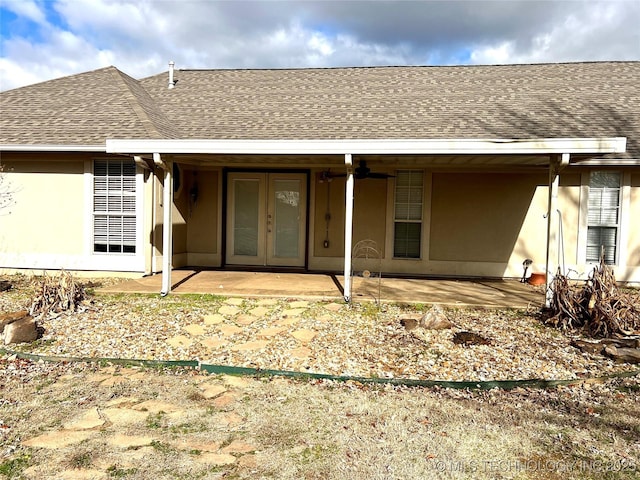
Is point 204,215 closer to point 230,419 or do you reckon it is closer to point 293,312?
point 293,312

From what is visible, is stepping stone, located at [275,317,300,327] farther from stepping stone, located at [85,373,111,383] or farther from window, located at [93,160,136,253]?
window, located at [93,160,136,253]

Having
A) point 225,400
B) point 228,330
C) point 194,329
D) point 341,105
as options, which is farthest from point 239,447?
point 341,105

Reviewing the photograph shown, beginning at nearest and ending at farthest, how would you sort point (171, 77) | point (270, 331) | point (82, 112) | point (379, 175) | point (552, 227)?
1. point (270, 331)
2. point (552, 227)
3. point (379, 175)
4. point (82, 112)
5. point (171, 77)

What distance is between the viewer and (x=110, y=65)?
11703 mm

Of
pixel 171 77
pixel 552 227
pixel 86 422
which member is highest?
pixel 171 77

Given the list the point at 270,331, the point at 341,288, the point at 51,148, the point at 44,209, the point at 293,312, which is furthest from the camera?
the point at 44,209

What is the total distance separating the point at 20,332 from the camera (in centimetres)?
482

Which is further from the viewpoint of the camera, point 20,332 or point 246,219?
point 246,219

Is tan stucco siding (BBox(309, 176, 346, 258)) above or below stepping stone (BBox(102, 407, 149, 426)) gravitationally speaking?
above

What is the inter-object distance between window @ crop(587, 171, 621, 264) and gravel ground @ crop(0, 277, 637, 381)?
413 cm

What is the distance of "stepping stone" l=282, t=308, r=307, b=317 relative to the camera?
5.91 meters

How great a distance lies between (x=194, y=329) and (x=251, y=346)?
0.95 meters

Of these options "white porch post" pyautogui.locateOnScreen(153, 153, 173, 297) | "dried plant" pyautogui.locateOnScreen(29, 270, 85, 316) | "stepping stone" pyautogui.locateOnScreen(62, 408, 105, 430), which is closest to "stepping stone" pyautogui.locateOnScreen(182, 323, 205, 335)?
"white porch post" pyautogui.locateOnScreen(153, 153, 173, 297)

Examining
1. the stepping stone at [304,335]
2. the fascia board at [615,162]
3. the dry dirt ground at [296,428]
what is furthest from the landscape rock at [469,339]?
the fascia board at [615,162]
